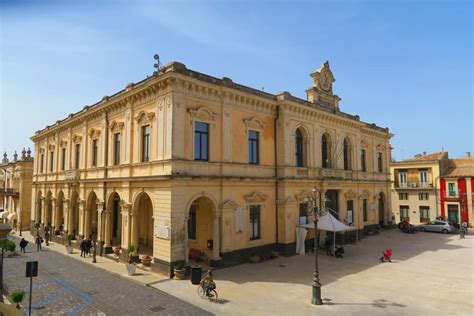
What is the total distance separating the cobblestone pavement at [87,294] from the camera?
1240 cm

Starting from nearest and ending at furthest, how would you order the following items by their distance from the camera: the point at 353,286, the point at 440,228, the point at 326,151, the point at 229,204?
the point at 353,286 → the point at 229,204 → the point at 326,151 → the point at 440,228

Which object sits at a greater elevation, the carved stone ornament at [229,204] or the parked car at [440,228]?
the carved stone ornament at [229,204]

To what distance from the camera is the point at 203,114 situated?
1842 cm

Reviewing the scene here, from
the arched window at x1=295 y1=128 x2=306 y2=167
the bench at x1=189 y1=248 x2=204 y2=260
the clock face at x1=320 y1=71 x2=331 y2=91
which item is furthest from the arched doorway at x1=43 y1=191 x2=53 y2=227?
the clock face at x1=320 y1=71 x2=331 y2=91

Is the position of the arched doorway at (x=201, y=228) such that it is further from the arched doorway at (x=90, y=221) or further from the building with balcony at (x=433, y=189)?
the building with balcony at (x=433, y=189)

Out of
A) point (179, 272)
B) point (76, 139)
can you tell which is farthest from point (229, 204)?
point (76, 139)

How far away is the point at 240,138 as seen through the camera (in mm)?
20344

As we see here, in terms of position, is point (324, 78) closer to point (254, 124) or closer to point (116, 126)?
point (254, 124)

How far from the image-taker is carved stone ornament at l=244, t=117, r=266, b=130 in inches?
818

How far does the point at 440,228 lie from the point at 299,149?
808 inches

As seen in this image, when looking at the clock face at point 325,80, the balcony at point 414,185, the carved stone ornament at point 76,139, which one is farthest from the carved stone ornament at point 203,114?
the balcony at point 414,185

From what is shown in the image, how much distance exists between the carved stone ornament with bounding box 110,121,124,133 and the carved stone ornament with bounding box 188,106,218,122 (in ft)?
20.3

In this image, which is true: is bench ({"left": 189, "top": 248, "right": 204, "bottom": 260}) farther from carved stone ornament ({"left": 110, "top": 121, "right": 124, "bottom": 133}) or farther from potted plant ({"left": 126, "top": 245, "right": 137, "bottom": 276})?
carved stone ornament ({"left": 110, "top": 121, "right": 124, "bottom": 133})

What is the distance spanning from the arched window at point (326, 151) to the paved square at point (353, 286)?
7.26 meters
